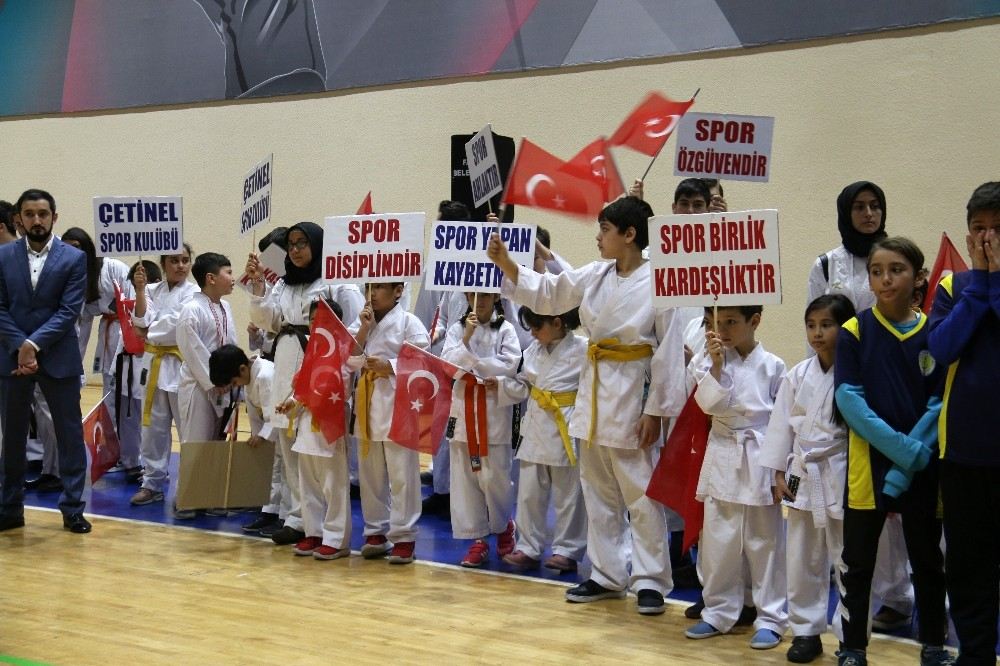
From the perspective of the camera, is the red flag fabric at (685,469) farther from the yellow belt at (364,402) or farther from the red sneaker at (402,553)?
the yellow belt at (364,402)

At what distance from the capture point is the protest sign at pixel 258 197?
5.95m

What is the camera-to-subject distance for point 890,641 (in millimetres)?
4004

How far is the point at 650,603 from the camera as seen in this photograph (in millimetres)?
4355

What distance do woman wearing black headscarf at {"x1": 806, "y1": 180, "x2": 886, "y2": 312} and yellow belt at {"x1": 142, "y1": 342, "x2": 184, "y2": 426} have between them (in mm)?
3922

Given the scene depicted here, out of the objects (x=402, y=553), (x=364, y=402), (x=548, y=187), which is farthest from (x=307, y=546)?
(x=548, y=187)

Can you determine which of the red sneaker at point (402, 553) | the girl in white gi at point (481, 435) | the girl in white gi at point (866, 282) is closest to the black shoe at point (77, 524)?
the red sneaker at point (402, 553)

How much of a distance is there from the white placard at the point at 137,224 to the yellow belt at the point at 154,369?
0.65m

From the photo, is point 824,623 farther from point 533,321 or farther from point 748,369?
point 533,321

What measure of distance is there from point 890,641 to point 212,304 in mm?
4181

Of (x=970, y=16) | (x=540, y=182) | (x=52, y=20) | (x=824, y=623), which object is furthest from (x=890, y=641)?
(x=52, y=20)

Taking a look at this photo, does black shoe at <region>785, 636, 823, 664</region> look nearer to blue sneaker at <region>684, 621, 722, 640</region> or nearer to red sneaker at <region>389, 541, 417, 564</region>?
blue sneaker at <region>684, 621, 722, 640</region>

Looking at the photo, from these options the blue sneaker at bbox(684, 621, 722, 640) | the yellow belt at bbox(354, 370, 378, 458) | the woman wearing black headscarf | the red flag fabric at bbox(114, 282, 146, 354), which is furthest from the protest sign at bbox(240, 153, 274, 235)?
the blue sneaker at bbox(684, 621, 722, 640)

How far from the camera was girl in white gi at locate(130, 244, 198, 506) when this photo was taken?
6598 mm

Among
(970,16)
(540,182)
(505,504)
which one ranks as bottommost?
(505,504)
